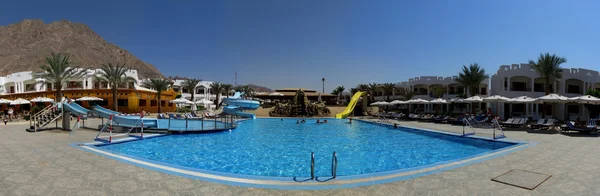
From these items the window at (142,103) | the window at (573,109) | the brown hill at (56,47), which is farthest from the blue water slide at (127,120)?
the brown hill at (56,47)

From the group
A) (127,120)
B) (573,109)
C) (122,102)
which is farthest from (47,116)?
(573,109)

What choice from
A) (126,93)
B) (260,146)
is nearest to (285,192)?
(260,146)

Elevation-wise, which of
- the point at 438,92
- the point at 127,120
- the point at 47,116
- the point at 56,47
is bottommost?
the point at 127,120

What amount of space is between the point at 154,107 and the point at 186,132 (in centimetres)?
2558

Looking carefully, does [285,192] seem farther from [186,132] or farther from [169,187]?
[186,132]

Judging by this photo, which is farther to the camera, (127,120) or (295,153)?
(127,120)

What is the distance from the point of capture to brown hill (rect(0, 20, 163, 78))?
379 ft

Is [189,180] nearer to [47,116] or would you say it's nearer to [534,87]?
[47,116]

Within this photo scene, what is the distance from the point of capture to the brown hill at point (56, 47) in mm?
115625

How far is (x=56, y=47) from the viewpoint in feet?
434

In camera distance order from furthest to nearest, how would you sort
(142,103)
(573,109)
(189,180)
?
(142,103) → (573,109) → (189,180)

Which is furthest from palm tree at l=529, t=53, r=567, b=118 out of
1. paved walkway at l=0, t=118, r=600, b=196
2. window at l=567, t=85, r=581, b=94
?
paved walkway at l=0, t=118, r=600, b=196

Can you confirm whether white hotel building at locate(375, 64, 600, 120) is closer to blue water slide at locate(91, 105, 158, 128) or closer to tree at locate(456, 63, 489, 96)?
tree at locate(456, 63, 489, 96)

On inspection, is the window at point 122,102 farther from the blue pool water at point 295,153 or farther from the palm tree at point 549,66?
the palm tree at point 549,66
